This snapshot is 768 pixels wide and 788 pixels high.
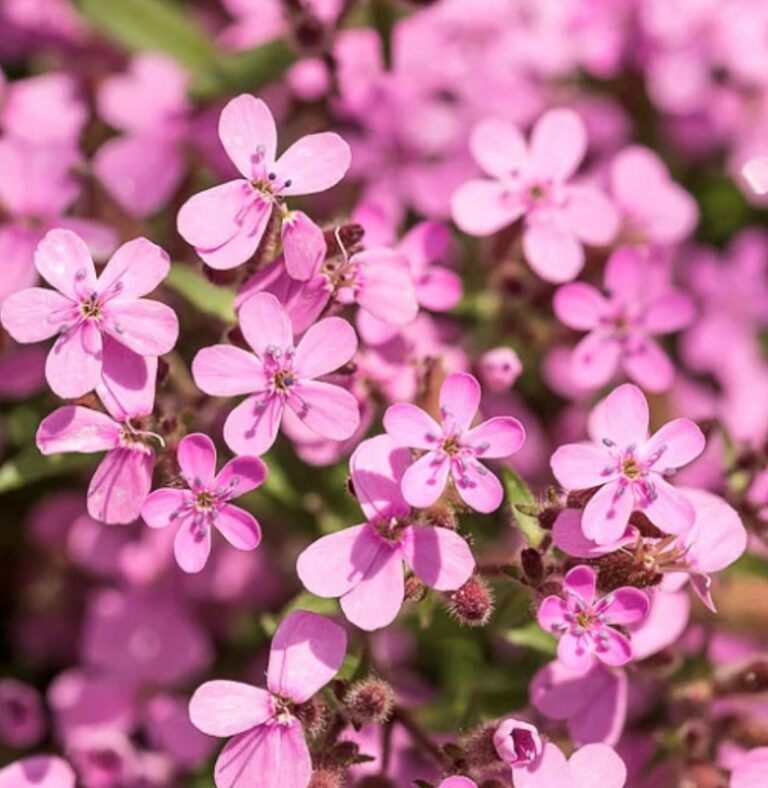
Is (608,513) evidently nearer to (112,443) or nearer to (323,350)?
(323,350)

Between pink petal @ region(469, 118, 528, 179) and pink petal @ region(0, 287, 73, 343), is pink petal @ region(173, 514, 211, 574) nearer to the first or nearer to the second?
pink petal @ region(0, 287, 73, 343)

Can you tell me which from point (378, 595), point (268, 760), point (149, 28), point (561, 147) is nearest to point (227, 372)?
point (378, 595)

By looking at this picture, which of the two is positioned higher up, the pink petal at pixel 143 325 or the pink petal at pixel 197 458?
the pink petal at pixel 143 325

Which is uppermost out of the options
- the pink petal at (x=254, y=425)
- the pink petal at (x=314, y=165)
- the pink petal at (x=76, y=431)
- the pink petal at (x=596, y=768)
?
the pink petal at (x=314, y=165)

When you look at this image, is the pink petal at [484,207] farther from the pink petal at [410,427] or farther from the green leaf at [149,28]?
the green leaf at [149,28]

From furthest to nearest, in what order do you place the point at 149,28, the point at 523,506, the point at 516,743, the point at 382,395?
the point at 149,28 < the point at 382,395 < the point at 523,506 < the point at 516,743

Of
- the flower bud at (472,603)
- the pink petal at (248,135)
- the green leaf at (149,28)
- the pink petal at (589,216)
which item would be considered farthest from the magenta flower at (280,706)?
the green leaf at (149,28)
